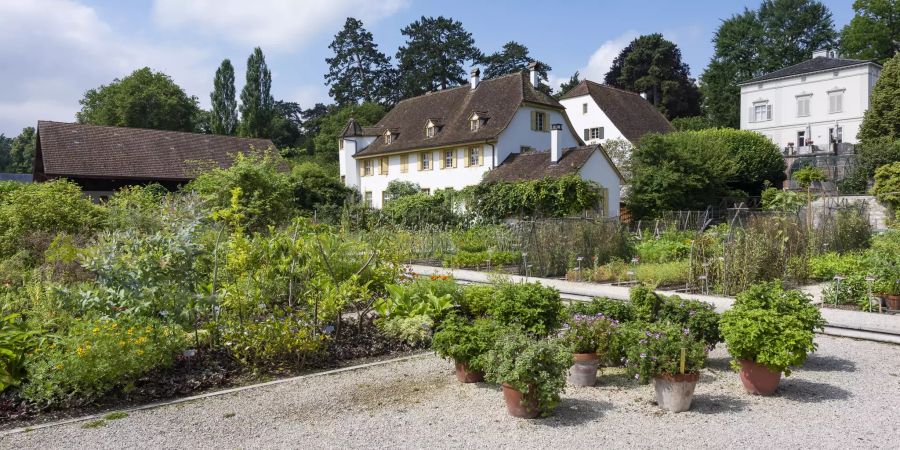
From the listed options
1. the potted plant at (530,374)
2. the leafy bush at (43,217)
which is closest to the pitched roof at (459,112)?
the leafy bush at (43,217)

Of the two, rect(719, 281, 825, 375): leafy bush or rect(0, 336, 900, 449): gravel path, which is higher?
rect(719, 281, 825, 375): leafy bush

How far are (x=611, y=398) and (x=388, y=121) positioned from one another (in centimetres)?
3936

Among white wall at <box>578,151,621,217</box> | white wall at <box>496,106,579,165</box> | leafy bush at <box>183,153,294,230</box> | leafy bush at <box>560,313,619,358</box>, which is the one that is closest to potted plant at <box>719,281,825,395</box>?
leafy bush at <box>560,313,619,358</box>

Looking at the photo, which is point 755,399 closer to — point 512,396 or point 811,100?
point 512,396

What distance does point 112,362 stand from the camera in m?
5.99

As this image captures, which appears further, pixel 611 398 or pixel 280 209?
pixel 280 209

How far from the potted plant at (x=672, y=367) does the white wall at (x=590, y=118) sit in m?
36.0

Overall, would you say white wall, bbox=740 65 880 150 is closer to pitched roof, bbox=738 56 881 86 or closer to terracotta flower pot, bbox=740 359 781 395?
pitched roof, bbox=738 56 881 86

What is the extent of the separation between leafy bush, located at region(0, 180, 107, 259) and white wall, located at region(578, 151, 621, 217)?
820 inches

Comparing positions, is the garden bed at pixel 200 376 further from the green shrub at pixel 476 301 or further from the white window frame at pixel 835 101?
the white window frame at pixel 835 101

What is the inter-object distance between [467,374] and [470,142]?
28594mm

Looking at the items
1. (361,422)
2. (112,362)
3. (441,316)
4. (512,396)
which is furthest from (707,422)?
(112,362)

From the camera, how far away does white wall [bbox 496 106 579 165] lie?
1344 inches

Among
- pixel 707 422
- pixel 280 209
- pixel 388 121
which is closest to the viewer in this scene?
pixel 707 422
